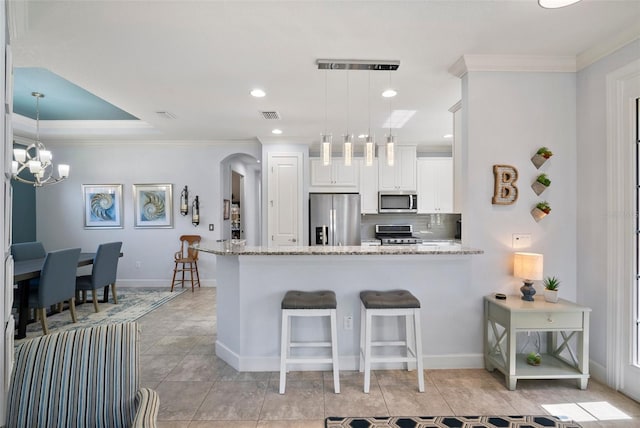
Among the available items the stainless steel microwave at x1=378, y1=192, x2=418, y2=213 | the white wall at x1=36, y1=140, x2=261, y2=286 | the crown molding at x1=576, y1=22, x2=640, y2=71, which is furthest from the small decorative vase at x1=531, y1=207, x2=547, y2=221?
the white wall at x1=36, y1=140, x2=261, y2=286

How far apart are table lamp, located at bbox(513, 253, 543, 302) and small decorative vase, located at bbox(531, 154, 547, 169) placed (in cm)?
73

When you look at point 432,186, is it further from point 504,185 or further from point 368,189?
point 504,185

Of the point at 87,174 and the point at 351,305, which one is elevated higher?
the point at 87,174

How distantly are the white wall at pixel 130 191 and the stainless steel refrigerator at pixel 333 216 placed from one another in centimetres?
140

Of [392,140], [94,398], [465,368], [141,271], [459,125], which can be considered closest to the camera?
[94,398]

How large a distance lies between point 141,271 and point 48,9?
4.39 m

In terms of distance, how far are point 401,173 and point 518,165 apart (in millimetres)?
2810

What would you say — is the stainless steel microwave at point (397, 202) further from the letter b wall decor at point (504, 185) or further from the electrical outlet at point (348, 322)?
the electrical outlet at point (348, 322)

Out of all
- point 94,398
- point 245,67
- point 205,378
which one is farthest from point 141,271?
point 94,398

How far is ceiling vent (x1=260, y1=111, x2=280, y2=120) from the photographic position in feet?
12.5

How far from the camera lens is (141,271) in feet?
17.8

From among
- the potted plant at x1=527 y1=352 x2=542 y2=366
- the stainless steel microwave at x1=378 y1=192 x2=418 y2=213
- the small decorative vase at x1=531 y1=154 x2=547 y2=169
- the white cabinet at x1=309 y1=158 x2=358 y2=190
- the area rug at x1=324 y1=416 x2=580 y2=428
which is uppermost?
the white cabinet at x1=309 y1=158 x2=358 y2=190

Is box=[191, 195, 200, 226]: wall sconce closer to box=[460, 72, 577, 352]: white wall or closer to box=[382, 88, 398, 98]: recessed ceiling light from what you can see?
box=[382, 88, 398, 98]: recessed ceiling light

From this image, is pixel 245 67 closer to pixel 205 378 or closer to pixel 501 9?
pixel 501 9
